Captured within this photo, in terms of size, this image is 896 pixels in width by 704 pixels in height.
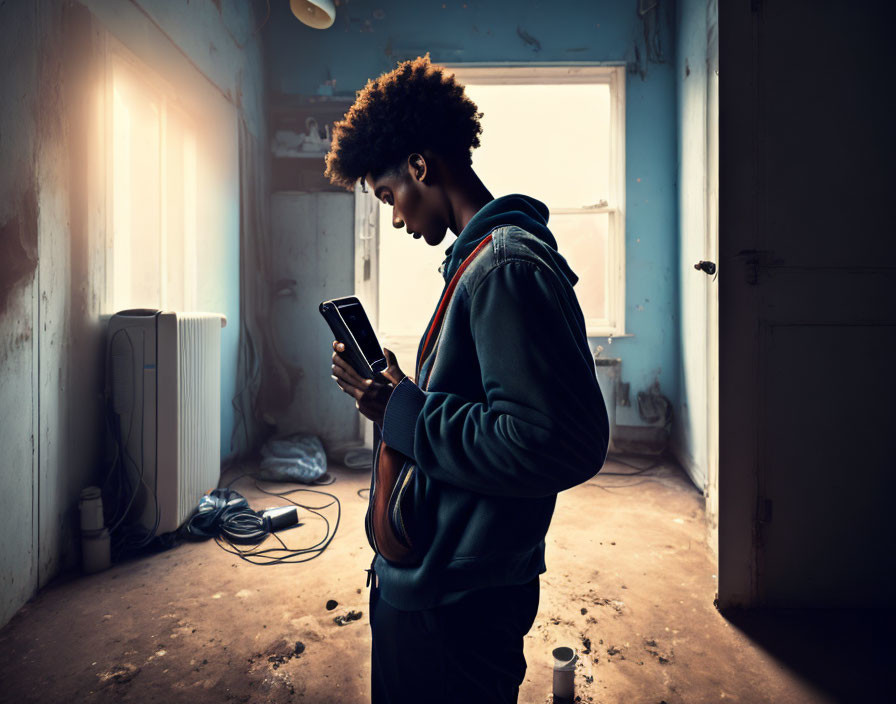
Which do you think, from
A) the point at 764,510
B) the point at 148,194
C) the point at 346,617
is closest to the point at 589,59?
the point at 148,194

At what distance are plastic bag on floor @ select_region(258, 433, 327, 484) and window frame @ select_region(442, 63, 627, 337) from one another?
200 cm

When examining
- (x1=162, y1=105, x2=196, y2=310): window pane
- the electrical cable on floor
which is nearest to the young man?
the electrical cable on floor

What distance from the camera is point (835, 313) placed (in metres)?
1.81

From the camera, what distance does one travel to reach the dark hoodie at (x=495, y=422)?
2.01 feet

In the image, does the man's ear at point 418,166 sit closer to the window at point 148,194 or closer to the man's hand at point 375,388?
the man's hand at point 375,388

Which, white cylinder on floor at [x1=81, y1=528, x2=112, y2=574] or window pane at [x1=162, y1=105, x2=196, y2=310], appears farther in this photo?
window pane at [x1=162, y1=105, x2=196, y2=310]

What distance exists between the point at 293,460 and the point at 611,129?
120 inches

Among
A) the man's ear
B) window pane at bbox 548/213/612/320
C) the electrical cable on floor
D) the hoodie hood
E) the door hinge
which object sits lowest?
the electrical cable on floor

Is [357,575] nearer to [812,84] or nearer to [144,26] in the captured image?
[812,84]

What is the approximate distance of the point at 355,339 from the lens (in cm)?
84

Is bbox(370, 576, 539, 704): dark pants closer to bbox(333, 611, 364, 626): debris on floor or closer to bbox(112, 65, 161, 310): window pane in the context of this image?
bbox(333, 611, 364, 626): debris on floor

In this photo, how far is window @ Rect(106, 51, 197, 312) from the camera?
2375 millimetres

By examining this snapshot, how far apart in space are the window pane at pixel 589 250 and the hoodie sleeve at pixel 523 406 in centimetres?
341

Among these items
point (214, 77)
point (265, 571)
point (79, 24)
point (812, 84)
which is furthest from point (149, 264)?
point (812, 84)
